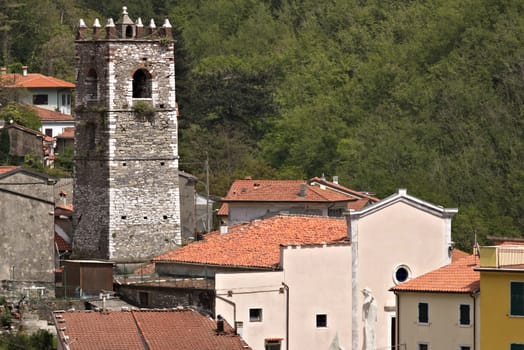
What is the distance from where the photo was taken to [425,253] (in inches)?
2232

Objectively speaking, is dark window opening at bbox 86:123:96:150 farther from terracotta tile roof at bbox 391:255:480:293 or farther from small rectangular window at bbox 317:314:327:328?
terracotta tile roof at bbox 391:255:480:293

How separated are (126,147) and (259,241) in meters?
7.78

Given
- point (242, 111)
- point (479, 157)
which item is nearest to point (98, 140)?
point (479, 157)

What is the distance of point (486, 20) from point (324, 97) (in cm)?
872

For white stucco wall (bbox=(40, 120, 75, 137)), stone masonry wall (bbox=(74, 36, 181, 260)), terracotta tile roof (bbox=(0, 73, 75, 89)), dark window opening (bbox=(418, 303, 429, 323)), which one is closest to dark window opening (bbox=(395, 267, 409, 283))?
dark window opening (bbox=(418, 303, 429, 323))

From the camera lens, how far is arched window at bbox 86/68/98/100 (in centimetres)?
6606

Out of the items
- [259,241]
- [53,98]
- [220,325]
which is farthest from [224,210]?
[220,325]

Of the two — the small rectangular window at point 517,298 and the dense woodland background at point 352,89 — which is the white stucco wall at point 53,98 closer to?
the dense woodland background at point 352,89

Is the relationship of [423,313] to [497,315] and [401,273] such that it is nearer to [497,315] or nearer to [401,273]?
[497,315]

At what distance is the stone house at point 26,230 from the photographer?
60.2 metres

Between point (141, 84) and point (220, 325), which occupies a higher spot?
point (141, 84)

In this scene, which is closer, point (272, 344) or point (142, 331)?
point (142, 331)

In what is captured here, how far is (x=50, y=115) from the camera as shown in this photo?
3878 inches

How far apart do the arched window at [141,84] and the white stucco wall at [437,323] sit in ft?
49.7
